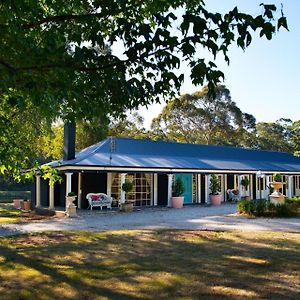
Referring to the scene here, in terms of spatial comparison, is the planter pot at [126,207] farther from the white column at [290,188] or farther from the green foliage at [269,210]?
the white column at [290,188]

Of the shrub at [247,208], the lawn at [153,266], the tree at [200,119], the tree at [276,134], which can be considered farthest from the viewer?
the tree at [276,134]

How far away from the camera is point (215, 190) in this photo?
2669 centimetres

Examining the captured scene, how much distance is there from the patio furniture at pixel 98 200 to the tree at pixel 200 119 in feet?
86.6

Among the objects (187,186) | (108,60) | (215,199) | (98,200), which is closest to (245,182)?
(215,199)

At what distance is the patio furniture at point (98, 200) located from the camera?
841 inches

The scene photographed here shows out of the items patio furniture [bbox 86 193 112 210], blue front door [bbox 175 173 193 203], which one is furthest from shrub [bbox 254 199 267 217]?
blue front door [bbox 175 173 193 203]

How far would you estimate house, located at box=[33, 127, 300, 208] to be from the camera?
22391 millimetres

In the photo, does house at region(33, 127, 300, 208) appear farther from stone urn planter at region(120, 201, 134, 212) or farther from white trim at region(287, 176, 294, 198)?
stone urn planter at region(120, 201, 134, 212)

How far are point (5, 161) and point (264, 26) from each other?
5.06 metres

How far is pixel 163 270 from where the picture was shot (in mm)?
7133

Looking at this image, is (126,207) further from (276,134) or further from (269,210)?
(276,134)

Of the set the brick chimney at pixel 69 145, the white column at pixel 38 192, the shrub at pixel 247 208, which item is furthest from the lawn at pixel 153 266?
the white column at pixel 38 192

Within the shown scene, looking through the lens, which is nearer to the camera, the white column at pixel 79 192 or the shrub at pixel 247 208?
the shrub at pixel 247 208

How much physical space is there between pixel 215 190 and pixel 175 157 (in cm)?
344
